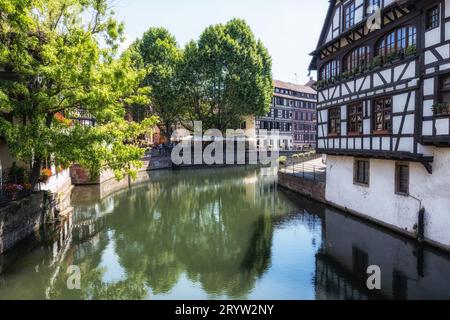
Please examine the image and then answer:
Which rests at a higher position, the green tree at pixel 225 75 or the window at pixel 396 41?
the green tree at pixel 225 75

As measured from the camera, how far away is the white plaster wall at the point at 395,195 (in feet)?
43.7

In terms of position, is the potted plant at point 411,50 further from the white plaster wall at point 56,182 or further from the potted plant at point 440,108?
the white plaster wall at point 56,182

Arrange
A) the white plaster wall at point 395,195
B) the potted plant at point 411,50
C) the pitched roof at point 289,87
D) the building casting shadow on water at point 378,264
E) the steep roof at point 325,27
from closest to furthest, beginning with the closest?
1. the building casting shadow on water at point 378,264
2. the white plaster wall at point 395,195
3. the potted plant at point 411,50
4. the steep roof at point 325,27
5. the pitched roof at point 289,87

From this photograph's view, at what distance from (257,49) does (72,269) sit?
43765 mm

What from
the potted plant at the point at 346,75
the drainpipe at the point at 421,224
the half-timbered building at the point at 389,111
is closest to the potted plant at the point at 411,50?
the half-timbered building at the point at 389,111

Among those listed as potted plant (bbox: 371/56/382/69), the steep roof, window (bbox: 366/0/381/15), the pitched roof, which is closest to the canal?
potted plant (bbox: 371/56/382/69)

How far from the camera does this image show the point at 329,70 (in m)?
22.3

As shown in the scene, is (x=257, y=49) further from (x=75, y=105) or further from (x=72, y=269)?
(x=72, y=269)

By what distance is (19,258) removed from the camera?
13.6m

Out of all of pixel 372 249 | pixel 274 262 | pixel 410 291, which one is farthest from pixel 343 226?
pixel 410 291

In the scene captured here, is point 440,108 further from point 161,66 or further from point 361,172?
point 161,66

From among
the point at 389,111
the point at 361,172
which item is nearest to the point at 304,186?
the point at 361,172

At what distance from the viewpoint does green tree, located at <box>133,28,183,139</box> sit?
47594 millimetres

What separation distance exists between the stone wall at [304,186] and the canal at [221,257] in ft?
3.04
